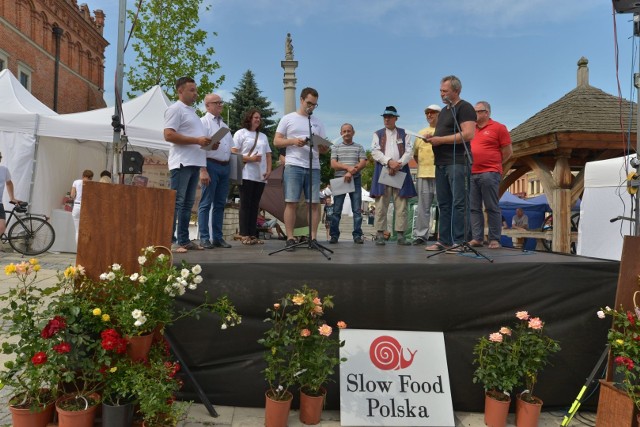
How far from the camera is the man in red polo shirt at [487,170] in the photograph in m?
4.85

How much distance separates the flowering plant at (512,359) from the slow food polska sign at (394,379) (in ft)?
0.91

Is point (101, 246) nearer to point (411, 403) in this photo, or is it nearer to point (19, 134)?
point (411, 403)

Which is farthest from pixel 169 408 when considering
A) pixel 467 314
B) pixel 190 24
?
pixel 190 24

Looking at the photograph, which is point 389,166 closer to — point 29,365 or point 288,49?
point 29,365

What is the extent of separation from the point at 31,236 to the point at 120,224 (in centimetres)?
749

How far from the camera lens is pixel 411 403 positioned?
305 centimetres

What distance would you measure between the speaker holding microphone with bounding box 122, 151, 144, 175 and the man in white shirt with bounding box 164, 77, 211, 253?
2.31 feet

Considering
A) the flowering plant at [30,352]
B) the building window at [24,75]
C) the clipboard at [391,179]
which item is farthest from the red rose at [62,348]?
the building window at [24,75]

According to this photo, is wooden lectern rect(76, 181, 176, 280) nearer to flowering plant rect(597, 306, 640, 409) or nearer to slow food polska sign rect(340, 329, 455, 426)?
slow food polska sign rect(340, 329, 455, 426)

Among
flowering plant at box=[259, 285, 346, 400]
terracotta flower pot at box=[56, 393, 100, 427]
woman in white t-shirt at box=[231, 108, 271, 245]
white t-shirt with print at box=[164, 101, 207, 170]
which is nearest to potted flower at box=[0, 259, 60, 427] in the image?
terracotta flower pot at box=[56, 393, 100, 427]

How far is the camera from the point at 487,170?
191 inches

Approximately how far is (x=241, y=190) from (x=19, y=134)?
21.5 ft

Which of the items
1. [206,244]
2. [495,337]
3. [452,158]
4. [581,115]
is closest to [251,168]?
[206,244]

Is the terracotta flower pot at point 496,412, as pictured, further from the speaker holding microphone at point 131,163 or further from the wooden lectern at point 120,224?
the speaker holding microphone at point 131,163
